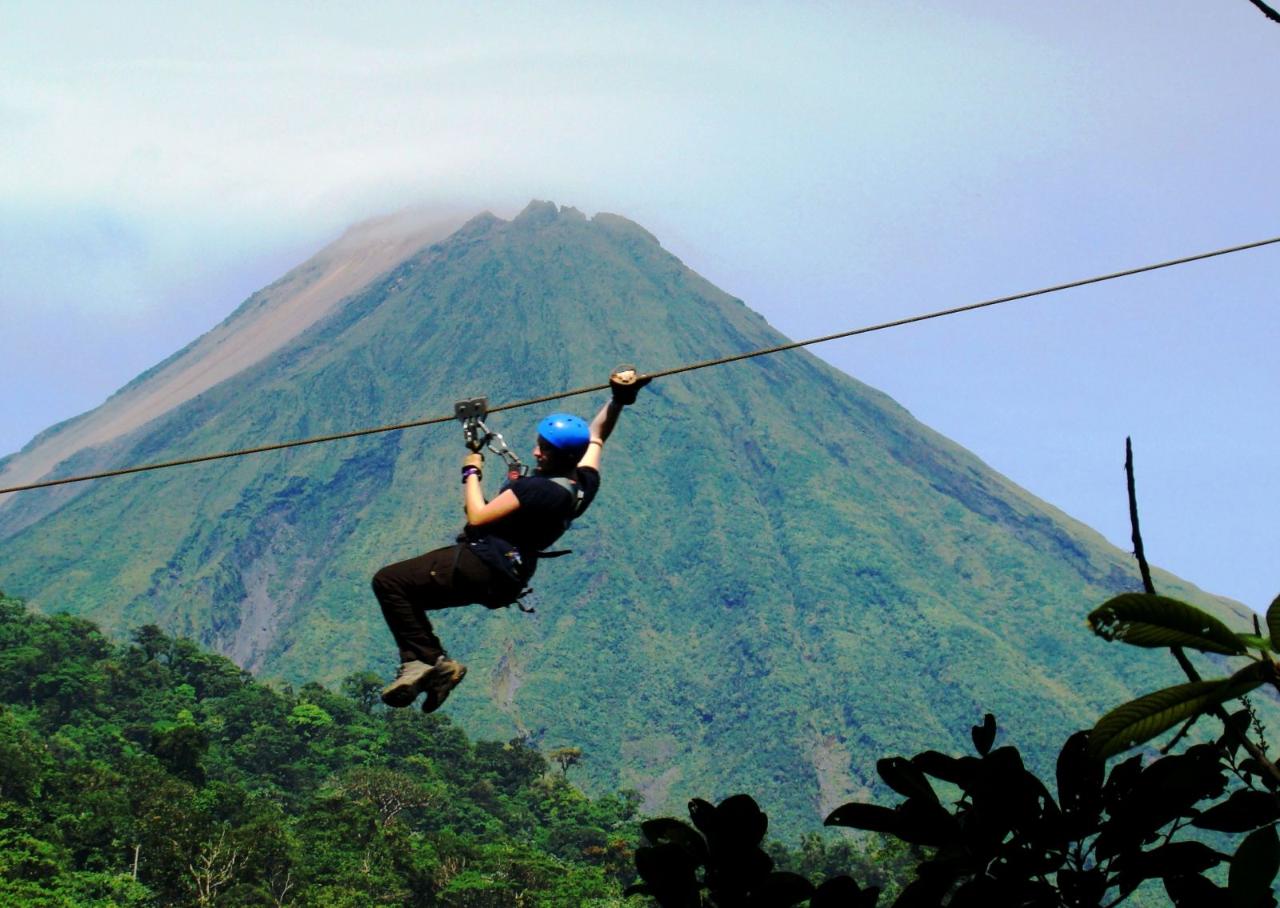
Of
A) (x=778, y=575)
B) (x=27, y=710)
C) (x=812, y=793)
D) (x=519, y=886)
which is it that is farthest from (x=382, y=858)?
(x=778, y=575)

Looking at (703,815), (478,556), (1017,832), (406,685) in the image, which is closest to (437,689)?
(406,685)

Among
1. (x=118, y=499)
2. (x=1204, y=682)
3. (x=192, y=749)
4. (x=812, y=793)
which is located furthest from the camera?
(x=118, y=499)

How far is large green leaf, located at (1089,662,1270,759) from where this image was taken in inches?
95.0

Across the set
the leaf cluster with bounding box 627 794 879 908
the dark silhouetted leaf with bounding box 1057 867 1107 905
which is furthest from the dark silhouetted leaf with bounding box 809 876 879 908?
the dark silhouetted leaf with bounding box 1057 867 1107 905

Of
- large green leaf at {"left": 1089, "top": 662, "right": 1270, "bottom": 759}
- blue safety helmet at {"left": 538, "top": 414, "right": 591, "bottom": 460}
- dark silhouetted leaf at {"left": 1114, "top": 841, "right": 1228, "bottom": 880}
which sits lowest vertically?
dark silhouetted leaf at {"left": 1114, "top": 841, "right": 1228, "bottom": 880}

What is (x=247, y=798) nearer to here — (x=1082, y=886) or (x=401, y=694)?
(x=401, y=694)

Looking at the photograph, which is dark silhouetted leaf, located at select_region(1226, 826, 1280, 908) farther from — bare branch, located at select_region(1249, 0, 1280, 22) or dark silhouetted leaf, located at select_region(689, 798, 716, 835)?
bare branch, located at select_region(1249, 0, 1280, 22)

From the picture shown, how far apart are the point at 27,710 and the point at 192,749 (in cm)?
3050

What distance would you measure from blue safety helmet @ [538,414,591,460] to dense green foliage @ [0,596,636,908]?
161ft

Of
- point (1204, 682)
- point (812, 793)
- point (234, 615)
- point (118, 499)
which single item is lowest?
point (812, 793)

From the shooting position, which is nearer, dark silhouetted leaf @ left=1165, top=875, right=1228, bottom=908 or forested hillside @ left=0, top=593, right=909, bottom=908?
dark silhouetted leaf @ left=1165, top=875, right=1228, bottom=908

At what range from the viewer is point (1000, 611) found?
7244 inches

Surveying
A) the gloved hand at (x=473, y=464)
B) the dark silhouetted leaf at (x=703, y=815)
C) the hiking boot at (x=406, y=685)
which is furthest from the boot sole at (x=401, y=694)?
the dark silhouetted leaf at (x=703, y=815)

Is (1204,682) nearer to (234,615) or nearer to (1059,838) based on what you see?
(1059,838)
